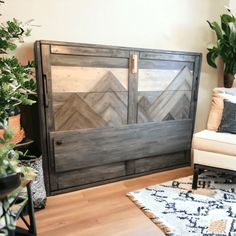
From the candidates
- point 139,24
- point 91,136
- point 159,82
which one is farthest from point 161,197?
point 139,24

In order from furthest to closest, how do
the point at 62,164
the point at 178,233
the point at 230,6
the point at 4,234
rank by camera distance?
1. the point at 230,6
2. the point at 62,164
3. the point at 178,233
4. the point at 4,234

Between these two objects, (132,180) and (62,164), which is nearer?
(62,164)

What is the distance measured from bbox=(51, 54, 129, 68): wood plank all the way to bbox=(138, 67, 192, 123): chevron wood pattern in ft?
1.16

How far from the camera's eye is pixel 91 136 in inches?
75.2

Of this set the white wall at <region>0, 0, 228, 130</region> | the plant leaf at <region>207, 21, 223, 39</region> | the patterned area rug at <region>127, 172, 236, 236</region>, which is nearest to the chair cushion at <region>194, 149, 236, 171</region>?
the patterned area rug at <region>127, 172, 236, 236</region>

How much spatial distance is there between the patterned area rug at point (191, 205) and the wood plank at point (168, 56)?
3.95ft

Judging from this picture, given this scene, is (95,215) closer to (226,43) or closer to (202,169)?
(202,169)

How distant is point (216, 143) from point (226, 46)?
3.85 feet

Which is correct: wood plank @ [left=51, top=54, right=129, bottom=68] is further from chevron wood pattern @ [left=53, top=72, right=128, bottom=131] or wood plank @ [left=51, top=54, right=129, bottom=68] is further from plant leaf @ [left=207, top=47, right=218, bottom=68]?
plant leaf @ [left=207, top=47, right=218, bottom=68]

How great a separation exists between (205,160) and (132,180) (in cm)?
72

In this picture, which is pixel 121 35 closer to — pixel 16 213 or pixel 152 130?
pixel 152 130

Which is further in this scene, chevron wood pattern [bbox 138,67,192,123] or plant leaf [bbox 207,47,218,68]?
plant leaf [bbox 207,47,218,68]

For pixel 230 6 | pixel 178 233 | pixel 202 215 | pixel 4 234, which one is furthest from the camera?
pixel 230 6

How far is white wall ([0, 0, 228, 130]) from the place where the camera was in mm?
1759
